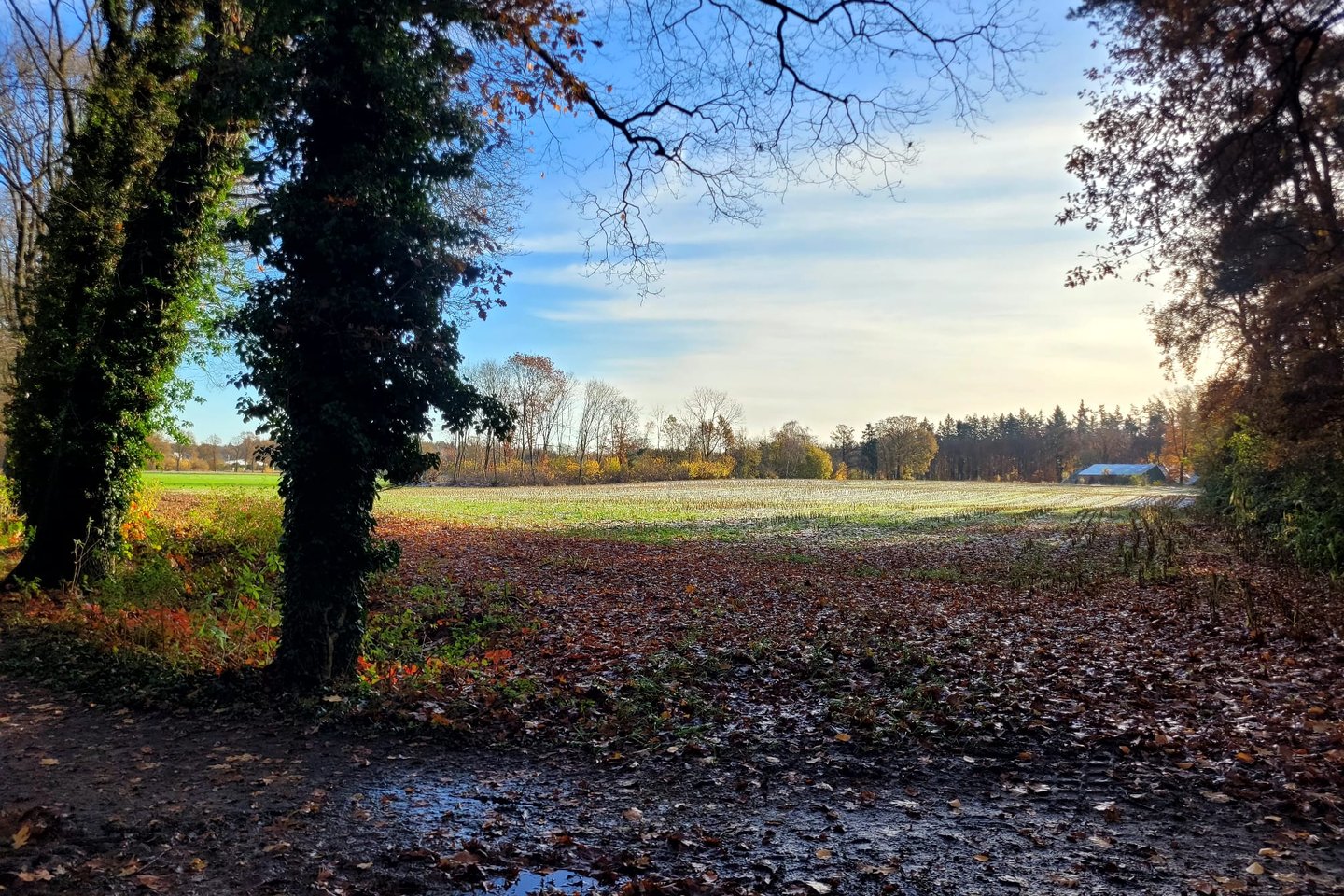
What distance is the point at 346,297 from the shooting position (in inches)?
307

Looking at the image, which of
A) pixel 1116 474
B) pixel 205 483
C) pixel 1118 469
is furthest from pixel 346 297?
pixel 1118 469

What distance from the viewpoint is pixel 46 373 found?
13930mm

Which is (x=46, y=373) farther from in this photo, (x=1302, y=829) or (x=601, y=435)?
(x=601, y=435)

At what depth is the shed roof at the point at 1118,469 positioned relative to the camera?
4181 inches

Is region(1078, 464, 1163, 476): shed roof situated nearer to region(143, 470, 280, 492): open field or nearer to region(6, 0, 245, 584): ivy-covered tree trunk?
region(143, 470, 280, 492): open field

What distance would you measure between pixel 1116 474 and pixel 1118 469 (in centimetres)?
361

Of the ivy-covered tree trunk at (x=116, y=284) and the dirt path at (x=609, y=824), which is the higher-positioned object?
the ivy-covered tree trunk at (x=116, y=284)

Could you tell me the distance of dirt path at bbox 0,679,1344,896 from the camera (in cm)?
456

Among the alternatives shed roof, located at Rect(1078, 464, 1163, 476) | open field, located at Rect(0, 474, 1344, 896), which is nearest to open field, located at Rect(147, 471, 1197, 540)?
open field, located at Rect(0, 474, 1344, 896)

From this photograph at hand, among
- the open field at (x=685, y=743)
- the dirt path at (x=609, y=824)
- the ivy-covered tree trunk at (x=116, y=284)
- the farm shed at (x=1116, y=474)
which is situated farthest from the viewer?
the farm shed at (x=1116, y=474)

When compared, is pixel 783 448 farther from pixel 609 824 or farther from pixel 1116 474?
pixel 609 824

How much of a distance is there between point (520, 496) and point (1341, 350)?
45.4 metres

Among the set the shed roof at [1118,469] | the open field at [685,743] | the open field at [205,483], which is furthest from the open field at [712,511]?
the shed roof at [1118,469]

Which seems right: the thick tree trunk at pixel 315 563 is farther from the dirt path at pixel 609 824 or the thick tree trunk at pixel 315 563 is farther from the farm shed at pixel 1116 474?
the farm shed at pixel 1116 474
